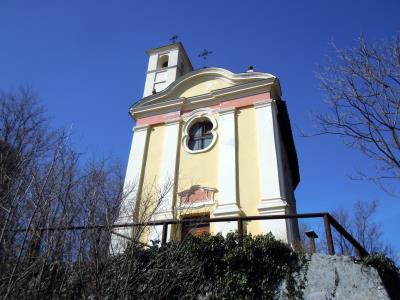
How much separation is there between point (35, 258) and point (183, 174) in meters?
9.28

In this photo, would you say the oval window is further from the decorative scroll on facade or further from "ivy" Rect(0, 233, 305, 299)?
"ivy" Rect(0, 233, 305, 299)

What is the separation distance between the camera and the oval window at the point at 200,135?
48.9 ft

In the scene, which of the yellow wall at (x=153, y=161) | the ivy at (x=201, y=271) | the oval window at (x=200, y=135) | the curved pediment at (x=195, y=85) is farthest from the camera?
the curved pediment at (x=195, y=85)

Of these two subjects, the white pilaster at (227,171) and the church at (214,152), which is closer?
the white pilaster at (227,171)

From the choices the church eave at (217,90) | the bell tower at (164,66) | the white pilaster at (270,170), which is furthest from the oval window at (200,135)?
the bell tower at (164,66)

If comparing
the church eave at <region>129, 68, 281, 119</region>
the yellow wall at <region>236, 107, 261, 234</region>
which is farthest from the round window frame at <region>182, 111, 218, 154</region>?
the yellow wall at <region>236, 107, 261, 234</region>

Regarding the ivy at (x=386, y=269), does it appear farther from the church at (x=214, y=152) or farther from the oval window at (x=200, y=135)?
the oval window at (x=200, y=135)

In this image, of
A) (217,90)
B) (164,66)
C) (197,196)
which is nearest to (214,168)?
(197,196)

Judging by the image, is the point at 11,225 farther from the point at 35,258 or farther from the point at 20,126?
the point at 20,126

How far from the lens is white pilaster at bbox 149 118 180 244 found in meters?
12.8

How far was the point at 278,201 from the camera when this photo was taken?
11719 millimetres

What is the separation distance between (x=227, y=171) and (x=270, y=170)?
1648mm

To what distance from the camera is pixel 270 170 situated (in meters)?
12.6

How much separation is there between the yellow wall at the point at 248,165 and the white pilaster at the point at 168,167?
8.77ft
